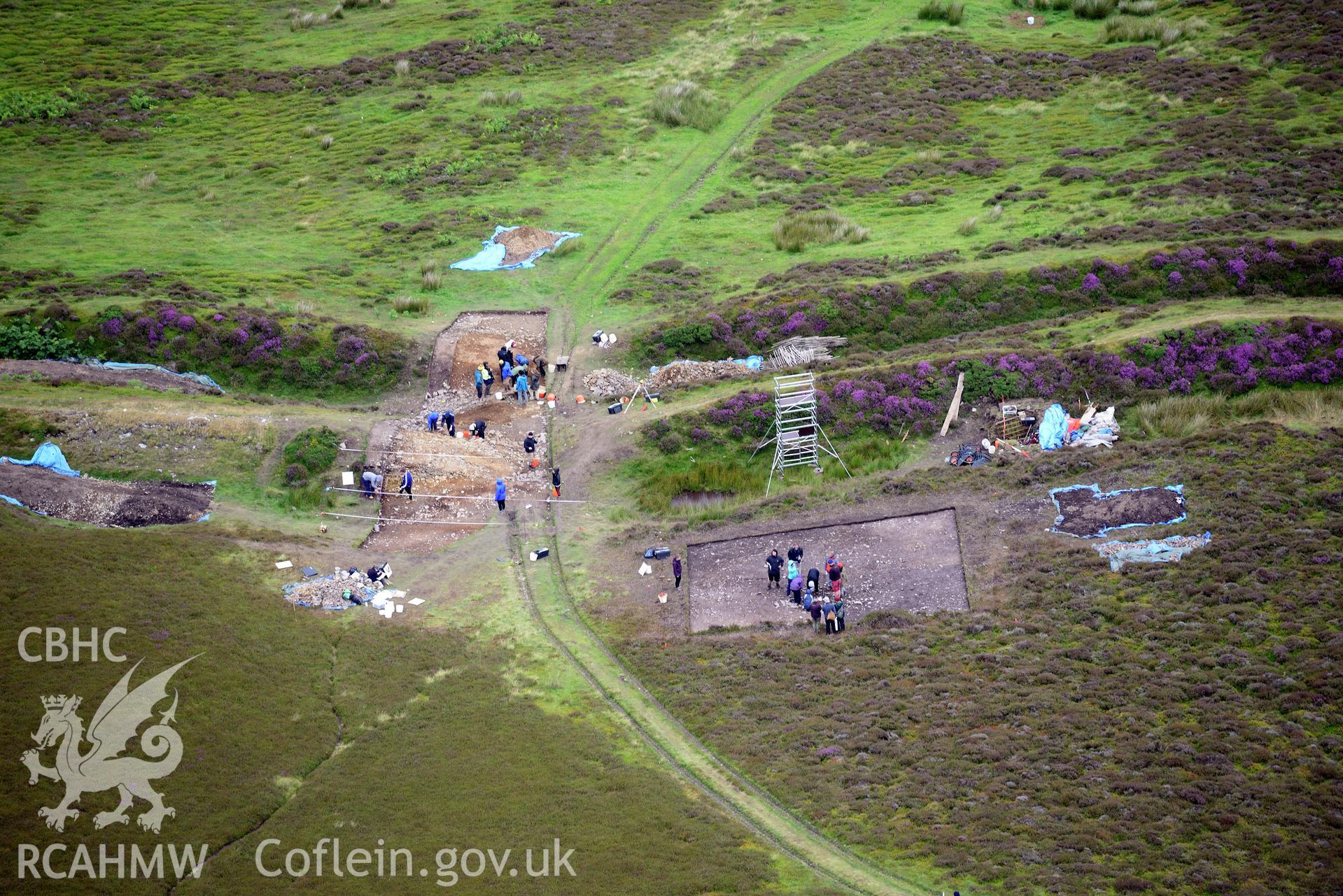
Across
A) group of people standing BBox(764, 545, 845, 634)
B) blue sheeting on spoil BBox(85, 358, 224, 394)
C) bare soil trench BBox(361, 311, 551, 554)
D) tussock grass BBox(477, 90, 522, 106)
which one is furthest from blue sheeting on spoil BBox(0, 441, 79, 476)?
tussock grass BBox(477, 90, 522, 106)

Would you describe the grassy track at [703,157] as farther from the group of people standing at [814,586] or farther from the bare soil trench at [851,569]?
the group of people standing at [814,586]

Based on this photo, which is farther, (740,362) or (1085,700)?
(740,362)

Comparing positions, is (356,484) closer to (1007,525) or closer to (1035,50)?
(1007,525)

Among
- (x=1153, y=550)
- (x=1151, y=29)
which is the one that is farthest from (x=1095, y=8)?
(x=1153, y=550)

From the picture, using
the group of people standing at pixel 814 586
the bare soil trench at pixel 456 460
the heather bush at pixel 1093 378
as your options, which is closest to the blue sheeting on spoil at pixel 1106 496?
the heather bush at pixel 1093 378

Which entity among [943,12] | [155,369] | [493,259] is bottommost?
[155,369]

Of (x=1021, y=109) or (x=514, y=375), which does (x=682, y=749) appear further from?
(x=1021, y=109)
